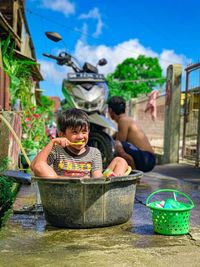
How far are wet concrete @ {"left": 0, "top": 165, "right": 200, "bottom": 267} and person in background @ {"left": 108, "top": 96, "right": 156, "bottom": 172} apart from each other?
254cm

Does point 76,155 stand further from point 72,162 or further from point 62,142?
point 62,142

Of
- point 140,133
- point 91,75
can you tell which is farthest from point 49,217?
point 91,75

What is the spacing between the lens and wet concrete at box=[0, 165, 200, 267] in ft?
7.88

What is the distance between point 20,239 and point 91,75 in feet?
18.0

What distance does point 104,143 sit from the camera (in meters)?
7.04

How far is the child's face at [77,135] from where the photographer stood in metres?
3.52

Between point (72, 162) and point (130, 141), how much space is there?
2.89m

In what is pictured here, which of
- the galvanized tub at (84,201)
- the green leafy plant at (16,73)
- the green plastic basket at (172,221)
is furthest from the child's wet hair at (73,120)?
the green leafy plant at (16,73)

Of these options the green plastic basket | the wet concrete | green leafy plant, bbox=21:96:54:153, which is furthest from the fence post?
the green plastic basket

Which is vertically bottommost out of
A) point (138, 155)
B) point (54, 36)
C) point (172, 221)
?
point (172, 221)

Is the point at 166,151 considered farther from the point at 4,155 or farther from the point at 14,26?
the point at 4,155

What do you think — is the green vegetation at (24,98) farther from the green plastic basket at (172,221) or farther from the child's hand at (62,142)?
the green plastic basket at (172,221)

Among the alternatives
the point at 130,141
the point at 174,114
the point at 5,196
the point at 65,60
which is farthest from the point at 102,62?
the point at 5,196

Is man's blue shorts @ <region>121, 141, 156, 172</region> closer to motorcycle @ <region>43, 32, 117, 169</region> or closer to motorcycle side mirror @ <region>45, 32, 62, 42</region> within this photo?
motorcycle @ <region>43, 32, 117, 169</region>
